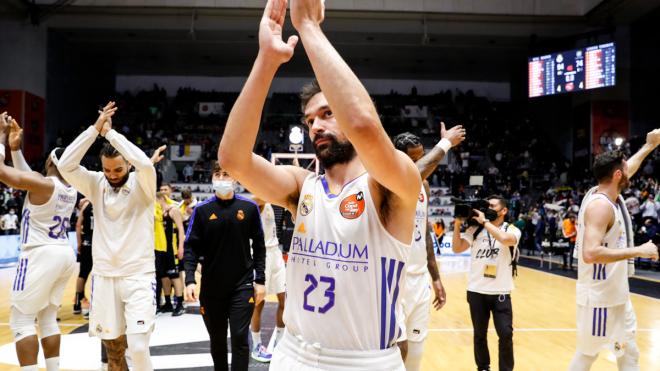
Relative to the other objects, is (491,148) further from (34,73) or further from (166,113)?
(34,73)

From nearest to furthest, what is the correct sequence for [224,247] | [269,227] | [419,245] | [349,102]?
[349,102] < [419,245] < [224,247] < [269,227]

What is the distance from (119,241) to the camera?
4.45 meters

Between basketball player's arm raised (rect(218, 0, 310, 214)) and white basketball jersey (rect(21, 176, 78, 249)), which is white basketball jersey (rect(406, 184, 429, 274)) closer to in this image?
basketball player's arm raised (rect(218, 0, 310, 214))

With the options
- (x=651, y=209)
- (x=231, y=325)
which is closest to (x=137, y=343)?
(x=231, y=325)

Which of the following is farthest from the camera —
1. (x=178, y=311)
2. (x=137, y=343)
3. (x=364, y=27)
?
(x=364, y=27)

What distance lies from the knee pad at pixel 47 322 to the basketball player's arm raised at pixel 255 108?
3.77 metres

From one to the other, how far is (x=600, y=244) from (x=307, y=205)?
271 cm

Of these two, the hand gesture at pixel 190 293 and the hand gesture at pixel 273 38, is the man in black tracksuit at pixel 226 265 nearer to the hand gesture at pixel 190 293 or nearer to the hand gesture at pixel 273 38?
the hand gesture at pixel 190 293

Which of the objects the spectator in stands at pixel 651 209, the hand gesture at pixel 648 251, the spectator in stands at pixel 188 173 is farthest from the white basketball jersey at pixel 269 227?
the spectator in stands at pixel 188 173

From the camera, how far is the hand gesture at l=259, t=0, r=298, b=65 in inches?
66.7

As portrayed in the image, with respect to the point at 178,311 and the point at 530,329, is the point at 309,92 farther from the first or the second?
the point at 178,311

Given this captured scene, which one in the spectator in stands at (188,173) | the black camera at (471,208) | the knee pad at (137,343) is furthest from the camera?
the spectator in stands at (188,173)

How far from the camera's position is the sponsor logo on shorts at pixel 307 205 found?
2025 millimetres

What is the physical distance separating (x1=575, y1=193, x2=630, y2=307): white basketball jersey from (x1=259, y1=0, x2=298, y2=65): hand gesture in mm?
3109
